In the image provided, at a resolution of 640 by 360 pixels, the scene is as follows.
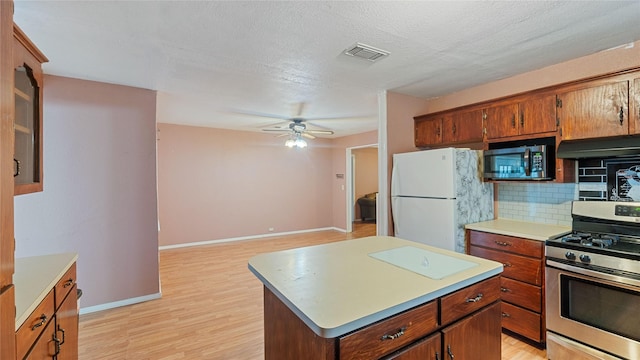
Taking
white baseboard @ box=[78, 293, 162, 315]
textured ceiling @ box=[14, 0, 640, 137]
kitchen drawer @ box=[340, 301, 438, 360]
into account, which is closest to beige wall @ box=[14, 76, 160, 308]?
white baseboard @ box=[78, 293, 162, 315]

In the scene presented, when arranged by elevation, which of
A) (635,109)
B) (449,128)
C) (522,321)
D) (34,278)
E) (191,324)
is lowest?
(191,324)

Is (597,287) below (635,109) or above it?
below

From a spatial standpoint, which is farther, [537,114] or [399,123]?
[399,123]

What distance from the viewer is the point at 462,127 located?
121 inches

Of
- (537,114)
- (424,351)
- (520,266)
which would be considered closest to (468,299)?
(424,351)

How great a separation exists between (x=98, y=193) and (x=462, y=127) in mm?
4037

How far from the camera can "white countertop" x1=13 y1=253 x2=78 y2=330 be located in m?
1.16

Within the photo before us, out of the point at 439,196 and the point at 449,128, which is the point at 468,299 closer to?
the point at 439,196

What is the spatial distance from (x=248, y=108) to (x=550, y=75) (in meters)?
3.60

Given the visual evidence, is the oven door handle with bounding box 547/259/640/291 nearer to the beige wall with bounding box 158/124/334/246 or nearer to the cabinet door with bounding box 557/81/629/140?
the cabinet door with bounding box 557/81/629/140

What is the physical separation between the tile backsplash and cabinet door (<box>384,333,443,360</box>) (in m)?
2.26

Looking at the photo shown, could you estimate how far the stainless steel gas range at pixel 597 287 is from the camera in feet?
5.75

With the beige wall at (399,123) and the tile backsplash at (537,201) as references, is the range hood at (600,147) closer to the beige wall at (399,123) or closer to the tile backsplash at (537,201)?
the tile backsplash at (537,201)

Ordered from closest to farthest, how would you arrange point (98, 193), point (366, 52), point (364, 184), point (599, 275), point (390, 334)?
point (390, 334) < point (599, 275) < point (366, 52) < point (98, 193) < point (364, 184)
